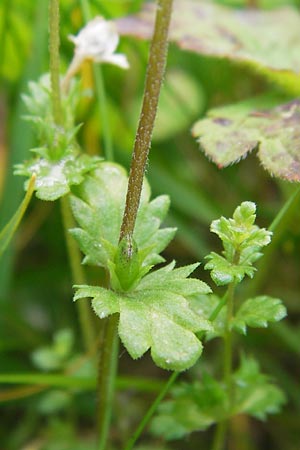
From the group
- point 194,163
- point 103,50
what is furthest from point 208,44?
point 194,163

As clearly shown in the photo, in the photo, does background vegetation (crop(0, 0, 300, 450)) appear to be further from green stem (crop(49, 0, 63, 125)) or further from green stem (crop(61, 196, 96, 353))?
green stem (crop(49, 0, 63, 125))

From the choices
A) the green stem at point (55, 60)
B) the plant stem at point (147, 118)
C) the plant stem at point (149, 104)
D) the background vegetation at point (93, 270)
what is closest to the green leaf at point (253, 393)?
the background vegetation at point (93, 270)

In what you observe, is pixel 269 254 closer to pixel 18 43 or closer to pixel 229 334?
pixel 229 334

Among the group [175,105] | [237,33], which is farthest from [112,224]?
[175,105]

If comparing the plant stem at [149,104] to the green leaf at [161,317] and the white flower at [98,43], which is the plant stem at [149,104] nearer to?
the green leaf at [161,317]

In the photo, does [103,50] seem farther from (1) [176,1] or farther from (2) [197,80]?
(2) [197,80]
